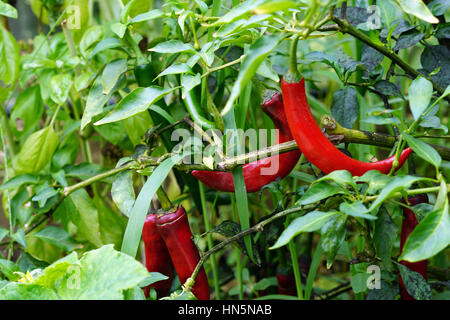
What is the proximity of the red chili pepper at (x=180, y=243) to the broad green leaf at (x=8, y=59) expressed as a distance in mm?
411

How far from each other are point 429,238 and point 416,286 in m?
0.22

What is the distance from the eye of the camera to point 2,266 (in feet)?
2.12

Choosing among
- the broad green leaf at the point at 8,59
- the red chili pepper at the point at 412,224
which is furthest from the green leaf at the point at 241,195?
the broad green leaf at the point at 8,59

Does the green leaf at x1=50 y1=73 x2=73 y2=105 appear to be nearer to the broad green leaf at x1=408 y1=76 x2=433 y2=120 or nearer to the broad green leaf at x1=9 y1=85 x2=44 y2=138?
the broad green leaf at x1=9 y1=85 x2=44 y2=138

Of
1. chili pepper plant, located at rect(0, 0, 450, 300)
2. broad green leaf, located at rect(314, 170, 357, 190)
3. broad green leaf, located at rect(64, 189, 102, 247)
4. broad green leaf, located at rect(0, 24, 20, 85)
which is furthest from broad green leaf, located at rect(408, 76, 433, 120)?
broad green leaf, located at rect(0, 24, 20, 85)

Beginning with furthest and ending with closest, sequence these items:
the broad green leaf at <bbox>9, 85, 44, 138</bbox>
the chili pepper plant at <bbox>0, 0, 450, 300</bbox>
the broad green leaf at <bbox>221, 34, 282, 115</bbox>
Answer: the broad green leaf at <bbox>9, 85, 44, 138</bbox>
the chili pepper plant at <bbox>0, 0, 450, 300</bbox>
the broad green leaf at <bbox>221, 34, 282, 115</bbox>

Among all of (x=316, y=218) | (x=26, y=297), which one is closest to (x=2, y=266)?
(x=26, y=297)

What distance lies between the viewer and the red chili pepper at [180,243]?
2.16 ft

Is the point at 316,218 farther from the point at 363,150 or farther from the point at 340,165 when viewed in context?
the point at 363,150

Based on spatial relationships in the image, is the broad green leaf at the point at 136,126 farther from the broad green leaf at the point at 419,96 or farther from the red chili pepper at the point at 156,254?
the broad green leaf at the point at 419,96

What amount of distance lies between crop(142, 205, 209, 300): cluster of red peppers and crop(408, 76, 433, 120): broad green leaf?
1.15 feet

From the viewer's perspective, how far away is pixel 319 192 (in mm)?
504

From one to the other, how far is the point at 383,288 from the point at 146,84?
505mm

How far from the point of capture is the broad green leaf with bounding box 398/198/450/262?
1.32 ft
